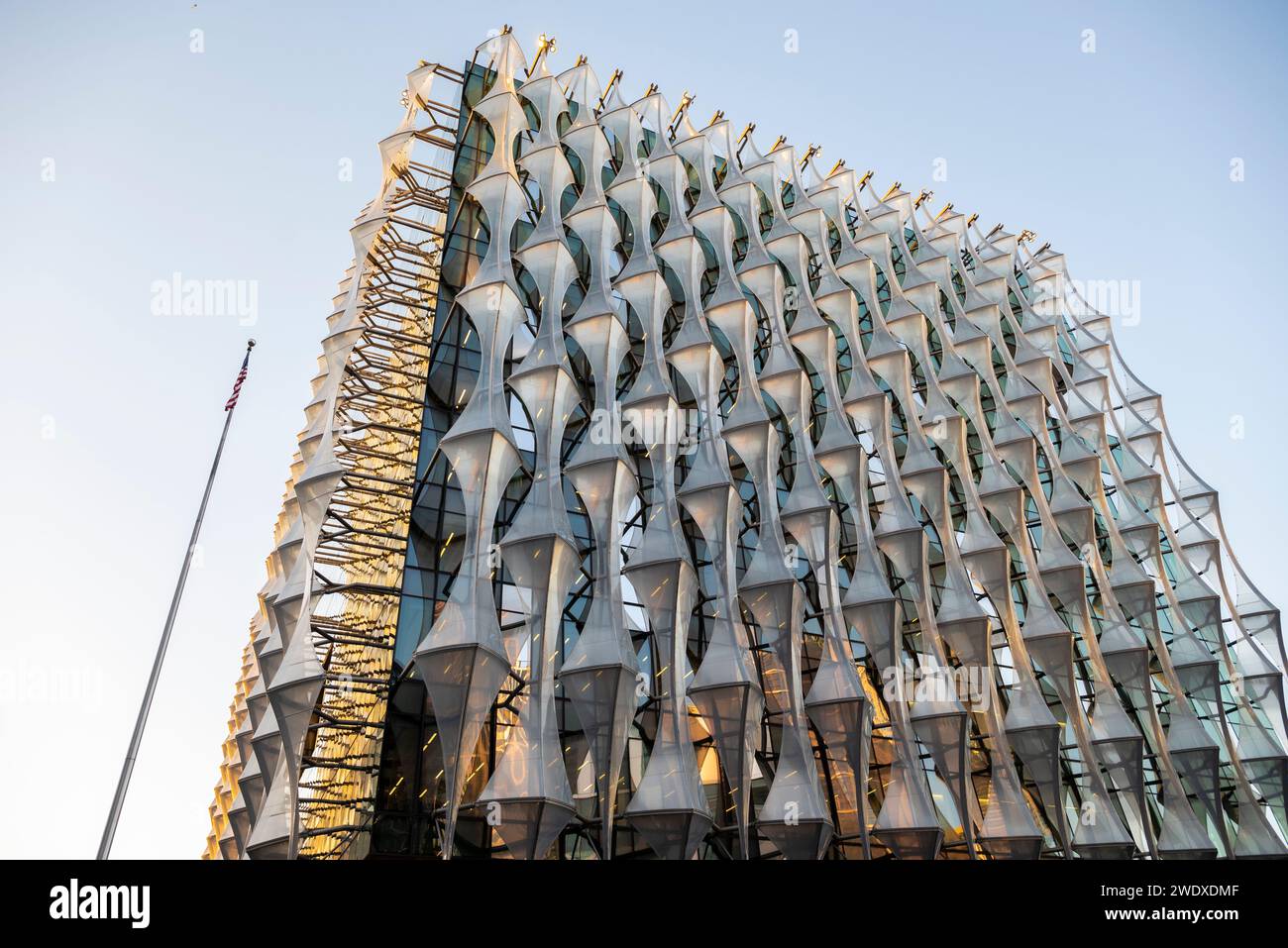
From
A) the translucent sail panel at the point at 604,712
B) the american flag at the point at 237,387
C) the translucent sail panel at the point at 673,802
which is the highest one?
the american flag at the point at 237,387

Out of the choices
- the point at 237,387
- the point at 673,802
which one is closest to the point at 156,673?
the point at 237,387

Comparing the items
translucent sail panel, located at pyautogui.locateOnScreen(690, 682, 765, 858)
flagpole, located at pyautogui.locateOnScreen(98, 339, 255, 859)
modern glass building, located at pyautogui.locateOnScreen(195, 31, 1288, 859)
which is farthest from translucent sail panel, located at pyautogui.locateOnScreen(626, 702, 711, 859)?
flagpole, located at pyautogui.locateOnScreen(98, 339, 255, 859)

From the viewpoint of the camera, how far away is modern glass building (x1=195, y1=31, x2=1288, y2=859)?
19.6 m

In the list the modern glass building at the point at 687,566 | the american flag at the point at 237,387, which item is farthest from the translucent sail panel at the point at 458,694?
the american flag at the point at 237,387

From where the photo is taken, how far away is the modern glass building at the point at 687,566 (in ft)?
64.2

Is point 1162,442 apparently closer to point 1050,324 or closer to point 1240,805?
point 1050,324

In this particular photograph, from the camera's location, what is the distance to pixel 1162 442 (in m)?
39.3

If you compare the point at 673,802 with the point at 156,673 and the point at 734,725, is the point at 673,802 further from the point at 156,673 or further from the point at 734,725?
the point at 156,673

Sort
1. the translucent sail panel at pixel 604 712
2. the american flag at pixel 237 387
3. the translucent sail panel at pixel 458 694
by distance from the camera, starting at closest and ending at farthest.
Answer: the translucent sail panel at pixel 458 694 < the translucent sail panel at pixel 604 712 < the american flag at pixel 237 387

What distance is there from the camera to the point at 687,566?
21.8 m

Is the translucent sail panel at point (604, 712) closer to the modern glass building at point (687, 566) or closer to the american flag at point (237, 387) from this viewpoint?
the modern glass building at point (687, 566)

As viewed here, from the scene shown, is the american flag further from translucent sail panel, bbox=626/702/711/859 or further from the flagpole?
translucent sail panel, bbox=626/702/711/859
